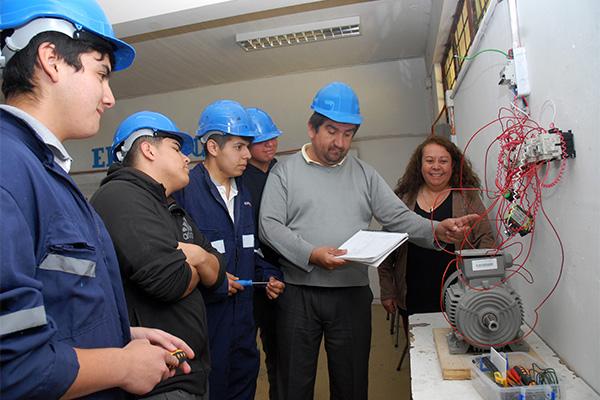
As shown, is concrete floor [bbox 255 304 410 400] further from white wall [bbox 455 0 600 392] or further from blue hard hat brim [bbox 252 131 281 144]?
blue hard hat brim [bbox 252 131 281 144]

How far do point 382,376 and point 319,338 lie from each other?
1316 mm

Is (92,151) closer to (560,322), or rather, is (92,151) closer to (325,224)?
(325,224)

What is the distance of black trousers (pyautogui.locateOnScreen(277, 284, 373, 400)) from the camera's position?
1.67m

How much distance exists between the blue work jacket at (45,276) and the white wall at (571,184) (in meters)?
1.05

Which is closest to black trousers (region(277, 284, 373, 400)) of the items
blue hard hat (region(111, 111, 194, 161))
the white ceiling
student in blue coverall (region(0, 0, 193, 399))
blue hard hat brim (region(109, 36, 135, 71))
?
blue hard hat (region(111, 111, 194, 161))

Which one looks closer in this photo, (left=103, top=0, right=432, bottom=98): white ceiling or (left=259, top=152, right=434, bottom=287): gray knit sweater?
(left=259, top=152, right=434, bottom=287): gray knit sweater

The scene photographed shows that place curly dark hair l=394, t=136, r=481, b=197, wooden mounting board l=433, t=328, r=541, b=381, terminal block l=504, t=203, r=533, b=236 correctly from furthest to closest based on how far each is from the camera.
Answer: curly dark hair l=394, t=136, r=481, b=197 → terminal block l=504, t=203, r=533, b=236 → wooden mounting board l=433, t=328, r=541, b=381

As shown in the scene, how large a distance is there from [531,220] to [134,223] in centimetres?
118

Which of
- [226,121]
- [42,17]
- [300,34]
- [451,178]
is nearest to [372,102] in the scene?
[300,34]

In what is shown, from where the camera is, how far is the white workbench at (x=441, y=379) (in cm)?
99

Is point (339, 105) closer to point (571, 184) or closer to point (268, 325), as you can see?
point (571, 184)

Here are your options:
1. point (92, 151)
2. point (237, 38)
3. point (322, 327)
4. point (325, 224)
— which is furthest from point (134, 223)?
point (92, 151)

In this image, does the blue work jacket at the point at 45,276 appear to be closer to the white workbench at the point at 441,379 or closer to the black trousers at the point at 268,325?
the white workbench at the point at 441,379

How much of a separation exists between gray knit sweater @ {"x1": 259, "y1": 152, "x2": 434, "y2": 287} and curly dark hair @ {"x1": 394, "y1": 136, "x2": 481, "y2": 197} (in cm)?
35
